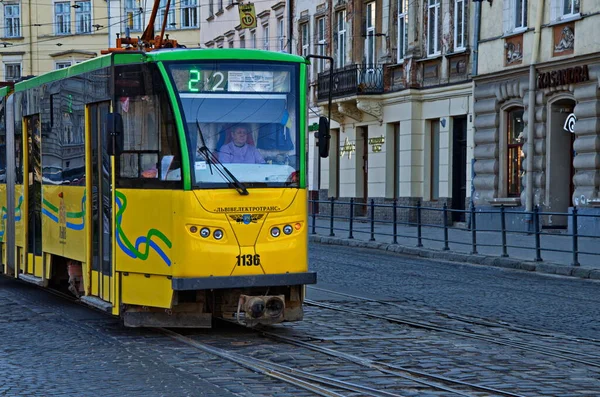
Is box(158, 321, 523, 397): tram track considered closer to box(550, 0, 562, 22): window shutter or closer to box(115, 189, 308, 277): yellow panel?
box(115, 189, 308, 277): yellow panel

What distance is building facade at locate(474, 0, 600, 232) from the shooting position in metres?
28.9

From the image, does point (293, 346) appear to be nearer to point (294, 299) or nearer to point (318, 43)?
point (294, 299)

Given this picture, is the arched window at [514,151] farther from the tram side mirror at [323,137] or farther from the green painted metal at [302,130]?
the green painted metal at [302,130]

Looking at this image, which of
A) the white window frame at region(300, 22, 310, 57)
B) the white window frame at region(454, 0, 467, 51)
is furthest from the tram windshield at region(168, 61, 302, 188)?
the white window frame at region(300, 22, 310, 57)

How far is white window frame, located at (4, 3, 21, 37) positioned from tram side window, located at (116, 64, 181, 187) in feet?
206

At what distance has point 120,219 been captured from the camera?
1220 centimetres

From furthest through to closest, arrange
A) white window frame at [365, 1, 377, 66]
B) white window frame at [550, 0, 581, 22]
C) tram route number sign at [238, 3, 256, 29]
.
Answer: tram route number sign at [238, 3, 256, 29]
white window frame at [365, 1, 377, 66]
white window frame at [550, 0, 581, 22]

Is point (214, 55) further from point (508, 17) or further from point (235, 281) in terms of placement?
point (508, 17)

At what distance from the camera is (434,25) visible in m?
37.1

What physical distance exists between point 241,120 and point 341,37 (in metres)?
32.6

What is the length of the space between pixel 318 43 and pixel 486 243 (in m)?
22.0

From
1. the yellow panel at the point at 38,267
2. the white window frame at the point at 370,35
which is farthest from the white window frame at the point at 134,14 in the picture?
the yellow panel at the point at 38,267

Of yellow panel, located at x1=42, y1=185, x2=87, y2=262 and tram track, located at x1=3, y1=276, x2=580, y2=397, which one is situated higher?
yellow panel, located at x1=42, y1=185, x2=87, y2=262

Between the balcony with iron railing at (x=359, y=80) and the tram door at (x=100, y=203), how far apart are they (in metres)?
27.6
